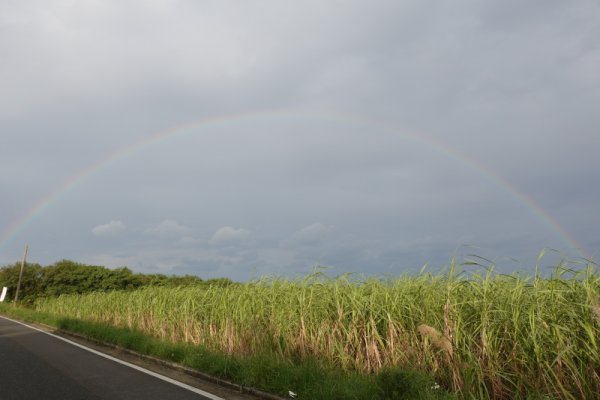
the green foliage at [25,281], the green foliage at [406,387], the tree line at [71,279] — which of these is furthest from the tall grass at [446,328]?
the green foliage at [25,281]

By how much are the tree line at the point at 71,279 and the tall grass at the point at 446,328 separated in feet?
129

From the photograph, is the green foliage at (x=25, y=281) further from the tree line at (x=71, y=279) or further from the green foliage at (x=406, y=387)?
the green foliage at (x=406, y=387)

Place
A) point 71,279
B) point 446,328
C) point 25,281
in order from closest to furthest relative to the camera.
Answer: point 446,328
point 71,279
point 25,281

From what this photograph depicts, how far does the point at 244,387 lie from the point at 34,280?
56.4m

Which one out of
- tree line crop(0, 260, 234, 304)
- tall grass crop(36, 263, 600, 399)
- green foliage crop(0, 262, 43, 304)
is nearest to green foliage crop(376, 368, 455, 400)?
tall grass crop(36, 263, 600, 399)

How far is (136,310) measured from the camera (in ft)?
57.7

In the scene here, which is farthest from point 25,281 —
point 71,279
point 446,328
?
point 446,328

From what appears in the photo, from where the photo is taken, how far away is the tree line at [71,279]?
162 ft

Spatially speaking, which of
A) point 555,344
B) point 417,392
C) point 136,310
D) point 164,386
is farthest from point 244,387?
point 136,310

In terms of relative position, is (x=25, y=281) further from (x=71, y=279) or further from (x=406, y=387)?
(x=406, y=387)

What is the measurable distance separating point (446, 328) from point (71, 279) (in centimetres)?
5208

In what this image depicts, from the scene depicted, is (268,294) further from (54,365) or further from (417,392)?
(417,392)

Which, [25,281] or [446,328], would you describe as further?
[25,281]

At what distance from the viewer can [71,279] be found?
49.8 metres
